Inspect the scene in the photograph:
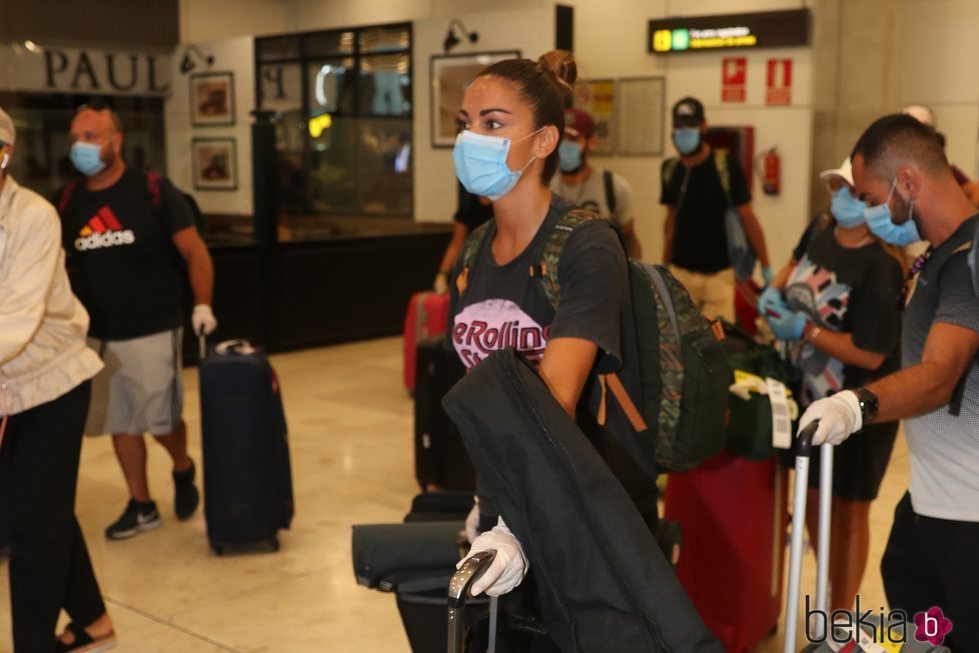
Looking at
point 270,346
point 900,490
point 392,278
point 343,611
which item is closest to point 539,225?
point 343,611

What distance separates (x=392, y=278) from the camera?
10.4m

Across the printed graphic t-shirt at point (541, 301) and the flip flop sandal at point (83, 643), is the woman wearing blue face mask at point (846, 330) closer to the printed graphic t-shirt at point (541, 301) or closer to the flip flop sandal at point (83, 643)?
the printed graphic t-shirt at point (541, 301)

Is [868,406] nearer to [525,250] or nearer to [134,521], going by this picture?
[525,250]

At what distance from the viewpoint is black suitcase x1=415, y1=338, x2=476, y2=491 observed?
5.35m

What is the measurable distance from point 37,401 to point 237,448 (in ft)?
5.23

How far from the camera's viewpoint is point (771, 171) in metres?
9.60

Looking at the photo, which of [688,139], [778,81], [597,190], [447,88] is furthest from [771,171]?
[597,190]

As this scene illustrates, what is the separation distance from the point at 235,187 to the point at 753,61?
4.51 m

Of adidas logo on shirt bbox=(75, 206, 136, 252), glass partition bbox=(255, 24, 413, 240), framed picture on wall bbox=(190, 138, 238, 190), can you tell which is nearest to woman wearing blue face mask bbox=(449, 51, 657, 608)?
adidas logo on shirt bbox=(75, 206, 136, 252)

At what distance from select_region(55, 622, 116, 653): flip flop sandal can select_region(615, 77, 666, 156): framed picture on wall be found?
7.75 m

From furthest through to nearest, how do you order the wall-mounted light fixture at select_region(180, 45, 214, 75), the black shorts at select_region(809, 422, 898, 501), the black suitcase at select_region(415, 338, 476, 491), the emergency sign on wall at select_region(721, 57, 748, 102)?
the wall-mounted light fixture at select_region(180, 45, 214, 75) < the emergency sign on wall at select_region(721, 57, 748, 102) < the black suitcase at select_region(415, 338, 476, 491) < the black shorts at select_region(809, 422, 898, 501)

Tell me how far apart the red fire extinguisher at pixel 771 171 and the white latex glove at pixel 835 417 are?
7710 millimetres

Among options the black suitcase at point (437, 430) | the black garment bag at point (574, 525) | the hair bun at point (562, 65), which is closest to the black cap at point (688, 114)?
the black suitcase at point (437, 430)

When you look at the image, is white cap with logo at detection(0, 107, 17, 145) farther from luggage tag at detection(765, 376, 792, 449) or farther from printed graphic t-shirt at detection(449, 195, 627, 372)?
luggage tag at detection(765, 376, 792, 449)
